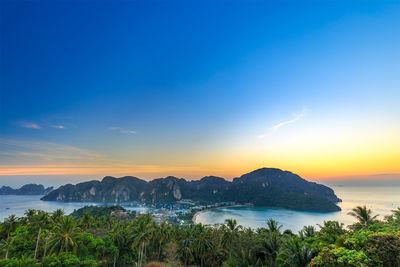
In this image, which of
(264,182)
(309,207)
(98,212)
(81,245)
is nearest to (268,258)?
(81,245)

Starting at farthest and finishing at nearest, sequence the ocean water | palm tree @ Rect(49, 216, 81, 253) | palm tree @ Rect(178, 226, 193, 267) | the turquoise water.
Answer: the ocean water < the turquoise water < palm tree @ Rect(178, 226, 193, 267) < palm tree @ Rect(49, 216, 81, 253)

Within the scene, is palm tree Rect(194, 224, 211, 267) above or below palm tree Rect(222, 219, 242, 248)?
below

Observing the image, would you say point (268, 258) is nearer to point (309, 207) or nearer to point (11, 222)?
point (11, 222)

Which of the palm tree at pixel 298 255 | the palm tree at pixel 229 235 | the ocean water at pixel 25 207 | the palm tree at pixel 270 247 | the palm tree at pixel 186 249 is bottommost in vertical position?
the ocean water at pixel 25 207

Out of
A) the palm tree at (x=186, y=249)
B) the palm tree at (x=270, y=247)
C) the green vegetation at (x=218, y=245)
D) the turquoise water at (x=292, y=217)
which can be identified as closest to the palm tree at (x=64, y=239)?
the green vegetation at (x=218, y=245)

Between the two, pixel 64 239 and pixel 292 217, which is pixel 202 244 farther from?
pixel 292 217

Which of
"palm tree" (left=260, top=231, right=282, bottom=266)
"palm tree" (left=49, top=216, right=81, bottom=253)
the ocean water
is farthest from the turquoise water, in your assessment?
"palm tree" (left=49, top=216, right=81, bottom=253)

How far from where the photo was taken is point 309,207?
123 m

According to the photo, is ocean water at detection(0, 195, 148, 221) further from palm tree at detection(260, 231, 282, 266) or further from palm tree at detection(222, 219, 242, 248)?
palm tree at detection(260, 231, 282, 266)

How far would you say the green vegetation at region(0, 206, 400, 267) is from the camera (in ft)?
25.4

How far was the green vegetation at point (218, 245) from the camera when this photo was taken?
775 cm

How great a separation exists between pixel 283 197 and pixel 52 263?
164785 mm

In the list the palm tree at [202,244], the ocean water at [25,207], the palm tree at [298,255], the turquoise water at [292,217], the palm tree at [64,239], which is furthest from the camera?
the ocean water at [25,207]

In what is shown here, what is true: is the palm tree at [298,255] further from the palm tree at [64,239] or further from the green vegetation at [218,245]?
the palm tree at [64,239]
